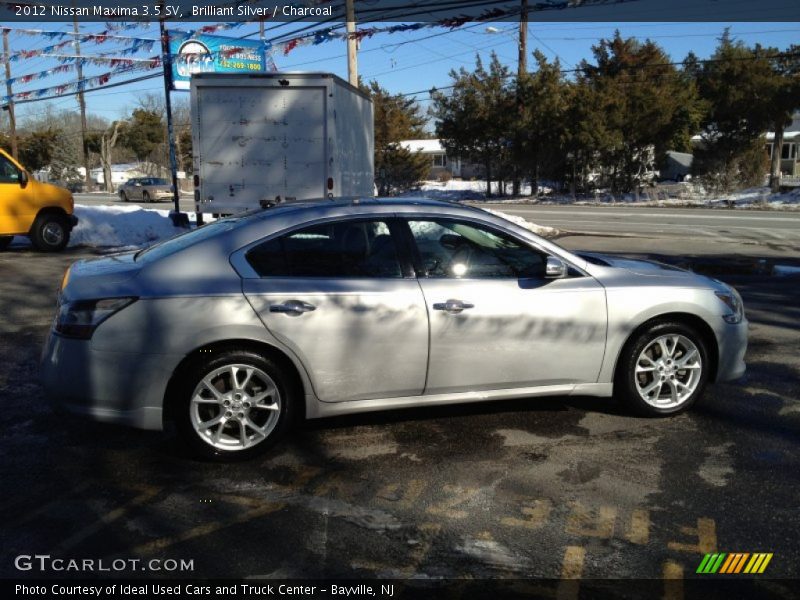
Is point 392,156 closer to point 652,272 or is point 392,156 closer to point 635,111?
point 635,111

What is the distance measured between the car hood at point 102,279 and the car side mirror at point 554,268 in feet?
8.16

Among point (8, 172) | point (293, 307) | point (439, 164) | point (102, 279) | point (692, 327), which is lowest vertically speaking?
point (692, 327)

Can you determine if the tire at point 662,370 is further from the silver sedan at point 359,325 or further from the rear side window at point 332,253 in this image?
the rear side window at point 332,253

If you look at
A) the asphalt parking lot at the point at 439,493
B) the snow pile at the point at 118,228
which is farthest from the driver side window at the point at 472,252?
the snow pile at the point at 118,228

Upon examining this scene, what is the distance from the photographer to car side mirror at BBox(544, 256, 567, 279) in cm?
454

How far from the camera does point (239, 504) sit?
3750mm

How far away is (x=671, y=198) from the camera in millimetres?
34875

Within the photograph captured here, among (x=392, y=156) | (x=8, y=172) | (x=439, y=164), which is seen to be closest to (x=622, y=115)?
(x=392, y=156)

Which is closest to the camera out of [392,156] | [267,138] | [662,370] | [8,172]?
[662,370]

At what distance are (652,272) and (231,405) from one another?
9.67ft

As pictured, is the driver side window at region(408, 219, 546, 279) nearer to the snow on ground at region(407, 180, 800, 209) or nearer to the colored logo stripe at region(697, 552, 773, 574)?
the colored logo stripe at region(697, 552, 773, 574)

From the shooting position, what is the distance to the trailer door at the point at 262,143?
12.3m

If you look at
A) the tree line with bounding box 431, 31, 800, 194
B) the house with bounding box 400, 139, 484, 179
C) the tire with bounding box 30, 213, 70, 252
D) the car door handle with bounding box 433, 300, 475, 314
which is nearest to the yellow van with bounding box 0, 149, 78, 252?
the tire with bounding box 30, 213, 70, 252

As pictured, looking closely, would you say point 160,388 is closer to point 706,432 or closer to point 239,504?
point 239,504
